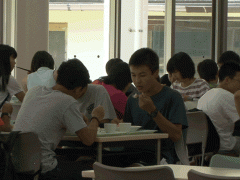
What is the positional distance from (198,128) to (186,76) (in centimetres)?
128

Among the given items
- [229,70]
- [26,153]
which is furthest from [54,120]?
[229,70]

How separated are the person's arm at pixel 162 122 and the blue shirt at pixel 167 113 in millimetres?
47

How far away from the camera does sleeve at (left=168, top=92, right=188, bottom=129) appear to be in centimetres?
242

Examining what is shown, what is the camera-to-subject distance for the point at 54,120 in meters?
2.24

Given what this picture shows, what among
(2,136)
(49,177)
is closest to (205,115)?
(49,177)

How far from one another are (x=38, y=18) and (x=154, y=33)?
243cm

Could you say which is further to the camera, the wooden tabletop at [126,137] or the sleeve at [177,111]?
the sleeve at [177,111]

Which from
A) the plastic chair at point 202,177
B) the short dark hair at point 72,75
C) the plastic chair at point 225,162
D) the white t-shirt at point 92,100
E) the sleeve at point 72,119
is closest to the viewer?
the plastic chair at point 202,177

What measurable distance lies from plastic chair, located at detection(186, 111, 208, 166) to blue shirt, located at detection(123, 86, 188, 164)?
25.4 inches

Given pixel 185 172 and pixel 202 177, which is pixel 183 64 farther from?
pixel 202 177

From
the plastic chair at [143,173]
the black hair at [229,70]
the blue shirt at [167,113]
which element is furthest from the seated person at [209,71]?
the plastic chair at [143,173]

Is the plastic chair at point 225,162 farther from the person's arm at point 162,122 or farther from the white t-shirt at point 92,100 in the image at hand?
the white t-shirt at point 92,100

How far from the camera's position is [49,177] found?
2.22 metres

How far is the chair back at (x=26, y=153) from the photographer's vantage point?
2.02m
